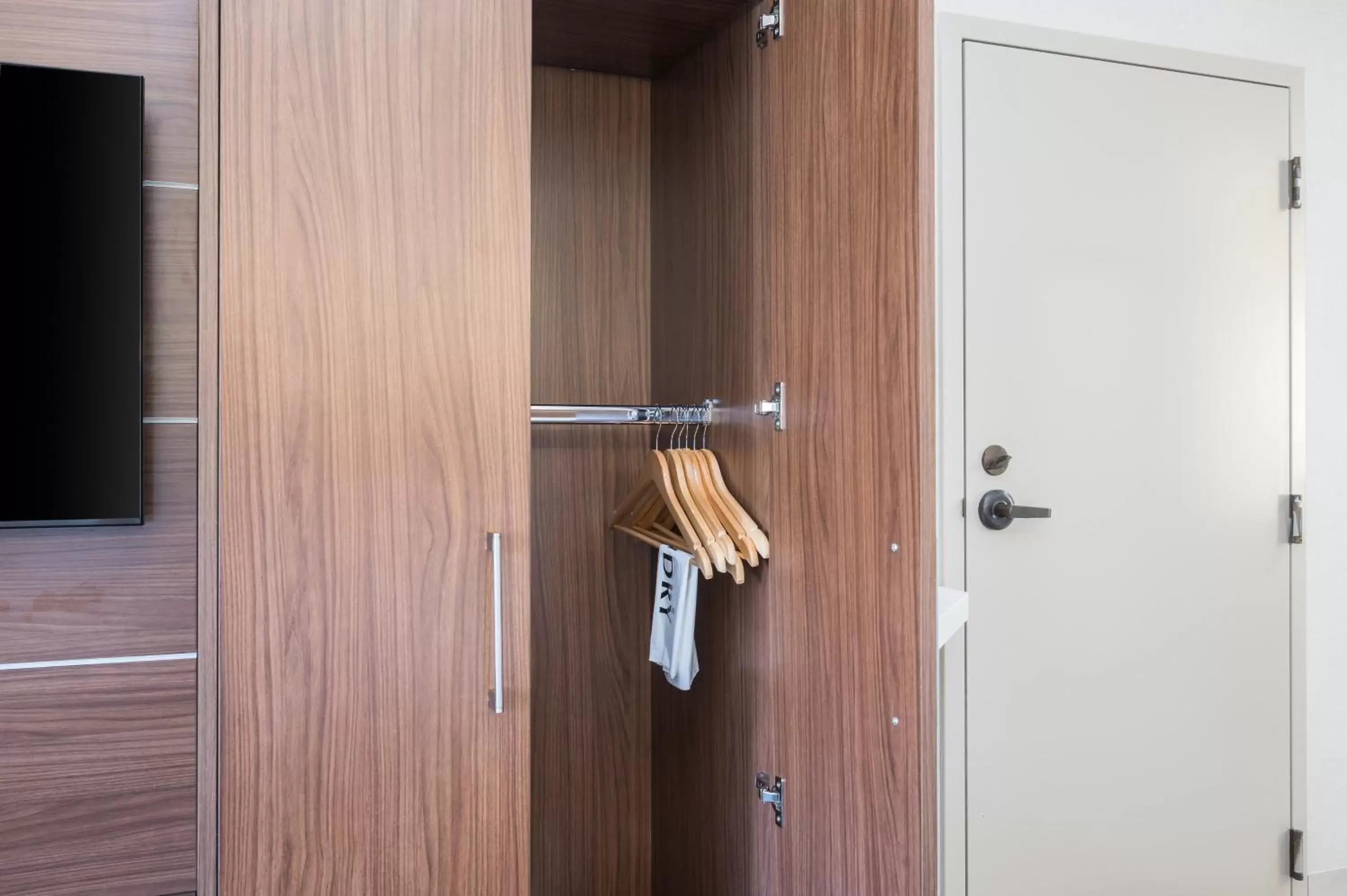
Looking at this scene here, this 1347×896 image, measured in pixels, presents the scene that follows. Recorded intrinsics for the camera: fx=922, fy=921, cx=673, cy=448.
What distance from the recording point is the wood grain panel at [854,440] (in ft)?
3.95

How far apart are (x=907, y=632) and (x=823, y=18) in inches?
37.3

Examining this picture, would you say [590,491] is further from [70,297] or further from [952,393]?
[70,297]

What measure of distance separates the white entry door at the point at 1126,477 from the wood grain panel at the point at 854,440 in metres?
0.72

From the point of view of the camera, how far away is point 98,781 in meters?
1.34

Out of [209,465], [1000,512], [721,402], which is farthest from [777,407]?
[209,465]

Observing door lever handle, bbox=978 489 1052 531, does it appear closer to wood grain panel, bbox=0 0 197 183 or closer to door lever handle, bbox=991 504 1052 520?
door lever handle, bbox=991 504 1052 520

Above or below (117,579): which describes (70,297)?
above

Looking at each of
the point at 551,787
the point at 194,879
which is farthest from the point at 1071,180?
the point at 194,879

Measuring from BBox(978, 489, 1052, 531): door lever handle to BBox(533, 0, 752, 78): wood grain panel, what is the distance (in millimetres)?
1128

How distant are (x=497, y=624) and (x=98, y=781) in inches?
24.3

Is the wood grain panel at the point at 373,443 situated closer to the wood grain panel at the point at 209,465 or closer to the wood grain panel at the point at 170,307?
the wood grain panel at the point at 209,465

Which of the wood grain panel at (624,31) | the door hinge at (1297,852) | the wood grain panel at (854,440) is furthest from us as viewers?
the door hinge at (1297,852)

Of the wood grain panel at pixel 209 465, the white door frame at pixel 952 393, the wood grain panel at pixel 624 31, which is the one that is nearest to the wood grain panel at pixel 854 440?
the wood grain panel at pixel 624 31

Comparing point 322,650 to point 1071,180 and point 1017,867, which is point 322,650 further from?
point 1071,180
